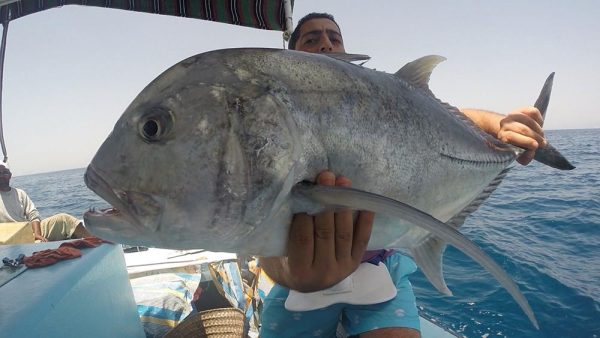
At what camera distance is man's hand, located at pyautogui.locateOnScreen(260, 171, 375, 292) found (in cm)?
132

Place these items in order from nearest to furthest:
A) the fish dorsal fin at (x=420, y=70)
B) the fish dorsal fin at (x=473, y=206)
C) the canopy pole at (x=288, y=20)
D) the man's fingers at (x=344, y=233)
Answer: the man's fingers at (x=344, y=233)
the fish dorsal fin at (x=420, y=70)
the fish dorsal fin at (x=473, y=206)
the canopy pole at (x=288, y=20)

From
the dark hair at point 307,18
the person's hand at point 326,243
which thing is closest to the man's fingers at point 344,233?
the person's hand at point 326,243

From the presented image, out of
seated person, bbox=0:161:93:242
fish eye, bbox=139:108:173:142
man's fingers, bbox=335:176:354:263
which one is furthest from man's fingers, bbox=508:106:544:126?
seated person, bbox=0:161:93:242

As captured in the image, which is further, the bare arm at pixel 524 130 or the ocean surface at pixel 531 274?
the ocean surface at pixel 531 274

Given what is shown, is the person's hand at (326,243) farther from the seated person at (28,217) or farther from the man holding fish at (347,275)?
the seated person at (28,217)

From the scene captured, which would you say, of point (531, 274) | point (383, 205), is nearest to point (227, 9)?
point (383, 205)

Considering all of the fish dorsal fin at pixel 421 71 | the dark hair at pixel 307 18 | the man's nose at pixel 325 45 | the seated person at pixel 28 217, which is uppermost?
the dark hair at pixel 307 18

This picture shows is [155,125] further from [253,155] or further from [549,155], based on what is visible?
[549,155]

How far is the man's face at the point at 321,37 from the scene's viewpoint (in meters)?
2.95

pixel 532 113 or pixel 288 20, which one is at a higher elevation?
pixel 288 20

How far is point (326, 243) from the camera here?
148 centimetres

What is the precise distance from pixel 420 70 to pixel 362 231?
2.97 ft

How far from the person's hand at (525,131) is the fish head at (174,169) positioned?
5.66 ft

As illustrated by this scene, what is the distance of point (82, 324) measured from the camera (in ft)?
6.37
